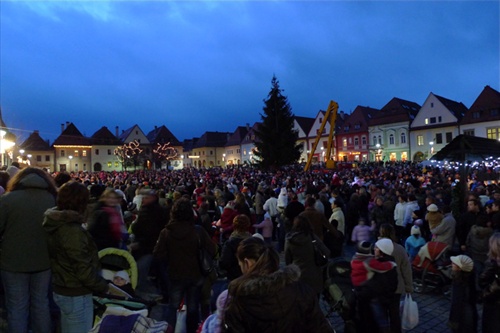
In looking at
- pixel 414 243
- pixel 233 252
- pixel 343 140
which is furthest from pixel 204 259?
pixel 343 140

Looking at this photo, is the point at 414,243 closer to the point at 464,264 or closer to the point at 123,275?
the point at 464,264

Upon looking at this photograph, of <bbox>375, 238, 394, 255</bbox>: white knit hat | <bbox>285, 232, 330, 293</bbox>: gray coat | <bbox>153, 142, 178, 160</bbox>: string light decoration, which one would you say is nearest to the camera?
<bbox>375, 238, 394, 255</bbox>: white knit hat

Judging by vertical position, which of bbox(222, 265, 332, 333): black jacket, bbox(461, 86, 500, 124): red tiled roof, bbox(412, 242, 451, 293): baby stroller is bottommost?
bbox(412, 242, 451, 293): baby stroller

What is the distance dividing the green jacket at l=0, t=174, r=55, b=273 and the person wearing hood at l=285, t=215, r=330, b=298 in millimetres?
2895

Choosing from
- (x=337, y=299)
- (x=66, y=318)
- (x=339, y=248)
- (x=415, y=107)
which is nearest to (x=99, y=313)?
(x=66, y=318)

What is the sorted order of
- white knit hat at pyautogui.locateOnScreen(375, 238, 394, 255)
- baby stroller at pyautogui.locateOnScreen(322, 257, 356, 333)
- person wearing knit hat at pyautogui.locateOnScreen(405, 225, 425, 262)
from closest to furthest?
white knit hat at pyautogui.locateOnScreen(375, 238, 394, 255), baby stroller at pyautogui.locateOnScreen(322, 257, 356, 333), person wearing knit hat at pyautogui.locateOnScreen(405, 225, 425, 262)

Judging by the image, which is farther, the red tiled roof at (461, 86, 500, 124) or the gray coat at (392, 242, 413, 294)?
the red tiled roof at (461, 86, 500, 124)

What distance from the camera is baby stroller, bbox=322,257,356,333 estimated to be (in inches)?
166

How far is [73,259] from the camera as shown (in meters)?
3.08

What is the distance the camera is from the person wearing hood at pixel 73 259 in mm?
3074

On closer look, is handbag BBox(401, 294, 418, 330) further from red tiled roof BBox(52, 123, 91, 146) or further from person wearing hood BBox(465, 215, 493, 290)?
red tiled roof BBox(52, 123, 91, 146)

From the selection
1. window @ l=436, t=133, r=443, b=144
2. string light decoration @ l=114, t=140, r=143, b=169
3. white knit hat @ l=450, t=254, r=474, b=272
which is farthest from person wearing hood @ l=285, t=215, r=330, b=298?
string light decoration @ l=114, t=140, r=143, b=169

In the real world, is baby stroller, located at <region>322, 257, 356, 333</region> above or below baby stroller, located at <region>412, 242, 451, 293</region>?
above

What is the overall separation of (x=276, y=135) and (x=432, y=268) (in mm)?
30926
